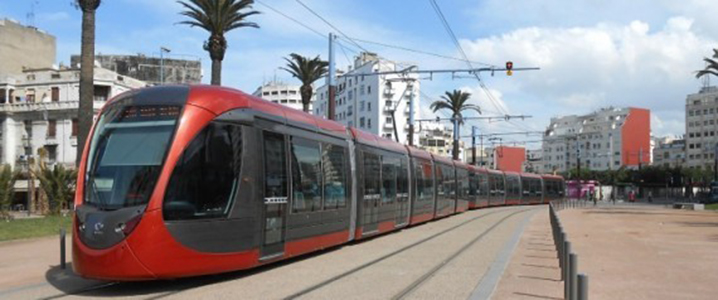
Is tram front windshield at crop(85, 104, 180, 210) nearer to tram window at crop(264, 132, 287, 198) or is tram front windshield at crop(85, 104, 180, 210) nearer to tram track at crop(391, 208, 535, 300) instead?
tram window at crop(264, 132, 287, 198)

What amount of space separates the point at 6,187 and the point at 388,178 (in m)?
15.9

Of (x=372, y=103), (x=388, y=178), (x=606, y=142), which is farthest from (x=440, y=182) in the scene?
(x=606, y=142)

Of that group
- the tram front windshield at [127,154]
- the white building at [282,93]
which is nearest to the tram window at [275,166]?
the tram front windshield at [127,154]

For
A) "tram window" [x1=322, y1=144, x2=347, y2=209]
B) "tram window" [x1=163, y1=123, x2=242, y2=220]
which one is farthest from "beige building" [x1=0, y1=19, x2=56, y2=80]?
"tram window" [x1=163, y1=123, x2=242, y2=220]

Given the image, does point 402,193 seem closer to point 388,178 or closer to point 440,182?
point 388,178

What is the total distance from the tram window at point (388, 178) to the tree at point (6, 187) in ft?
50.9

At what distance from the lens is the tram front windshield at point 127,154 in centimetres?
1003

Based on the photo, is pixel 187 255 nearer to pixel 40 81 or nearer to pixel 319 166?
pixel 319 166

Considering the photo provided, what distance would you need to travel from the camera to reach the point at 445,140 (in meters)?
144

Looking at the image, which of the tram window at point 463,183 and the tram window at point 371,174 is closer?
the tram window at point 371,174

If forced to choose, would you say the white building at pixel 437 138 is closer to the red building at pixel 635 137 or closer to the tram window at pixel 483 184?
the red building at pixel 635 137

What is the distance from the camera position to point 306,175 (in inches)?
543

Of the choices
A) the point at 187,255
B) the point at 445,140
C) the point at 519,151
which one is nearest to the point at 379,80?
the point at 445,140

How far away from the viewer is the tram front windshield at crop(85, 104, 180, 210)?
395 inches
